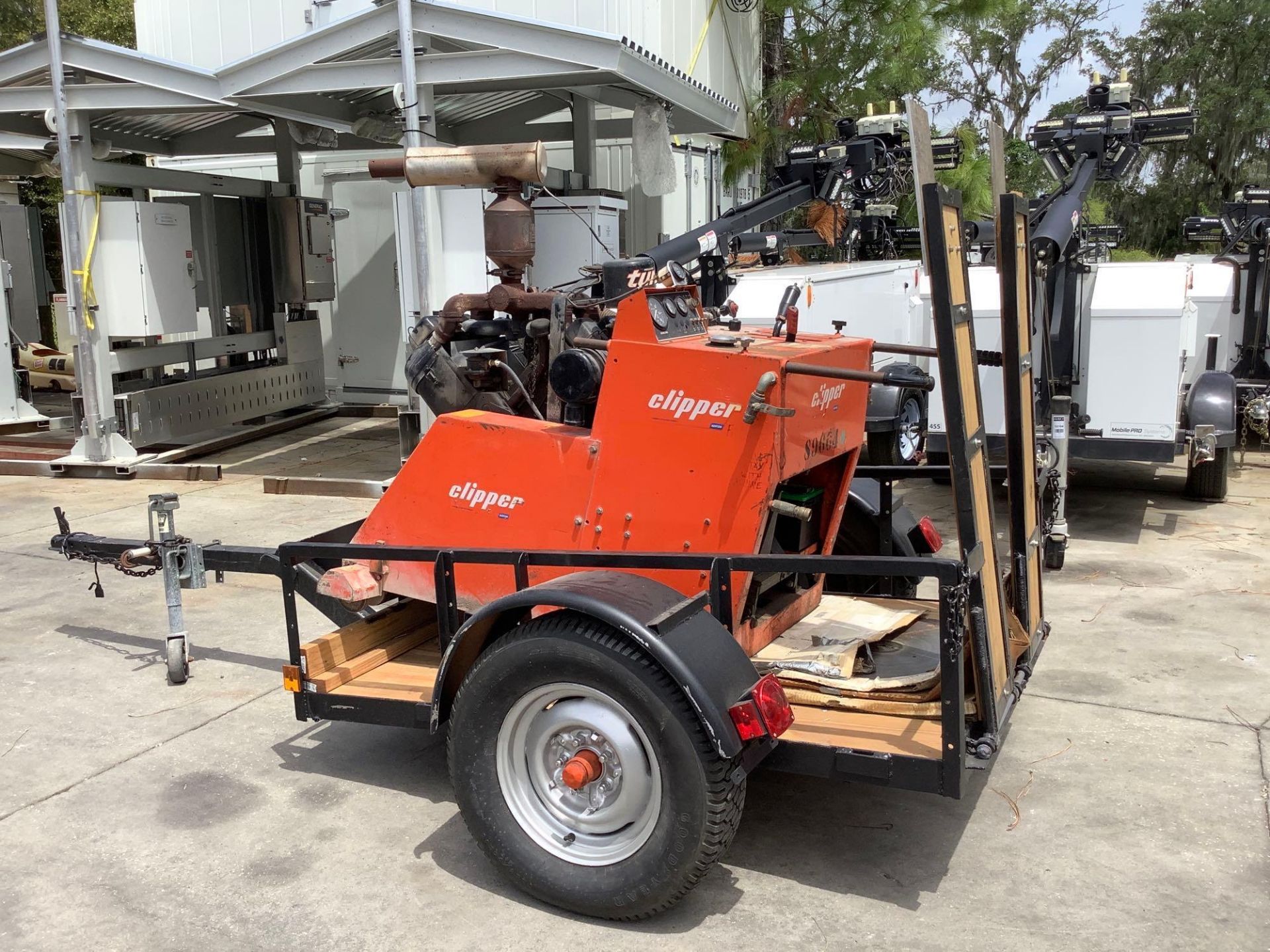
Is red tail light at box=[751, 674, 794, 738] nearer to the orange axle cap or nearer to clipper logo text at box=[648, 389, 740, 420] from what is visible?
the orange axle cap

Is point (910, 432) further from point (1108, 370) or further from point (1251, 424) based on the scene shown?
point (1251, 424)

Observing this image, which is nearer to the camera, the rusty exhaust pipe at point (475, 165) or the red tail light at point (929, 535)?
the rusty exhaust pipe at point (475, 165)

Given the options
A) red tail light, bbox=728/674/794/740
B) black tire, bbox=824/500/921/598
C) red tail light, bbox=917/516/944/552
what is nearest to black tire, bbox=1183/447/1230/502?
red tail light, bbox=917/516/944/552

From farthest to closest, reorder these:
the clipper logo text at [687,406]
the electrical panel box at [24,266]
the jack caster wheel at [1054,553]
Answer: the electrical panel box at [24,266]
the jack caster wheel at [1054,553]
the clipper logo text at [687,406]

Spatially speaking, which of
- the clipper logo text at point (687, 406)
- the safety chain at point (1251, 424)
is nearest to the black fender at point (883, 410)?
the safety chain at point (1251, 424)

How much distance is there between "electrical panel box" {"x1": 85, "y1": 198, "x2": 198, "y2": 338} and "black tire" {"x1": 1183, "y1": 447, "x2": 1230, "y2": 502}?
9023 millimetres

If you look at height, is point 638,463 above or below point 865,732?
above

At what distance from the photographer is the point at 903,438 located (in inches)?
365

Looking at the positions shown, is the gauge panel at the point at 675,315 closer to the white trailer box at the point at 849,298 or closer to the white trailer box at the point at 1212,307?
the white trailer box at the point at 849,298

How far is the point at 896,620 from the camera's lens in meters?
4.39

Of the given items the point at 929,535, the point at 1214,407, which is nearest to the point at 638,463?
the point at 929,535

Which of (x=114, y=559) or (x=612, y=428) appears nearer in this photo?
(x=612, y=428)

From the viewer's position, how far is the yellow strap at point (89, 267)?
405 inches

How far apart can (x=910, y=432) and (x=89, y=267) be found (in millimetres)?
7341
